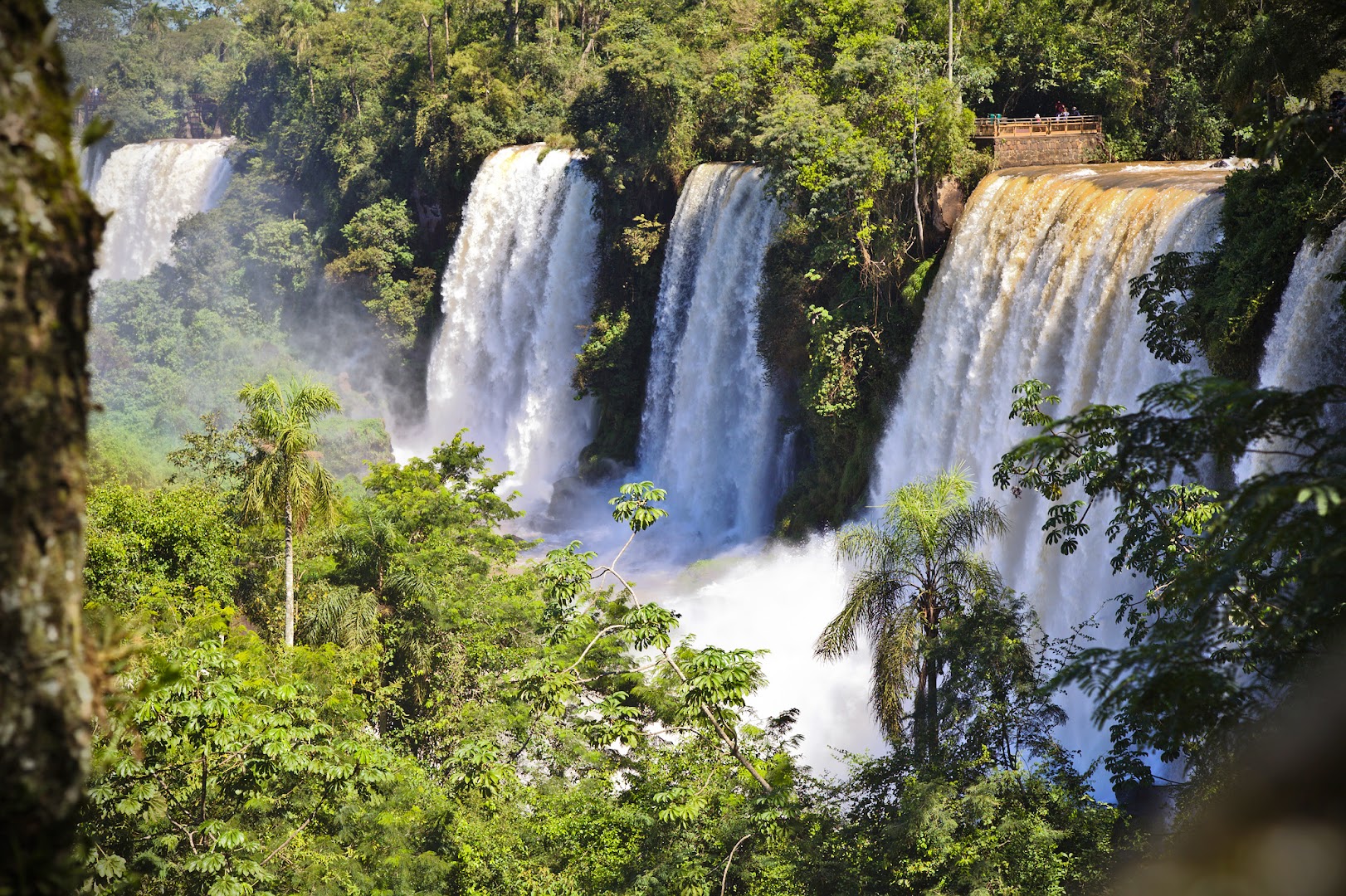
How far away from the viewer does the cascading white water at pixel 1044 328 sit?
16672 millimetres

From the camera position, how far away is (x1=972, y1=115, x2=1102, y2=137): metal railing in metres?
25.0

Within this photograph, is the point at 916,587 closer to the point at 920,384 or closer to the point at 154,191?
the point at 920,384

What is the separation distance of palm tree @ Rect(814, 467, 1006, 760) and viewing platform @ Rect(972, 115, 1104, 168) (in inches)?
518

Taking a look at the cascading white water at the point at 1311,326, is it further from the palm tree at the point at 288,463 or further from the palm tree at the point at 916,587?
the palm tree at the point at 288,463

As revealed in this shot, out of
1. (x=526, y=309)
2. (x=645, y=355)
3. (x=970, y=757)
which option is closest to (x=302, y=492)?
(x=970, y=757)

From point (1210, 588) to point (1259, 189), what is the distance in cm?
1025

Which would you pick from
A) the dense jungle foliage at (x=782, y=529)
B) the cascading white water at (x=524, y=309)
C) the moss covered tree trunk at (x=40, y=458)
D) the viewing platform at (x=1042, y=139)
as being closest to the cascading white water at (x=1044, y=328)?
the dense jungle foliage at (x=782, y=529)

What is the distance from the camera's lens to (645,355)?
36156mm

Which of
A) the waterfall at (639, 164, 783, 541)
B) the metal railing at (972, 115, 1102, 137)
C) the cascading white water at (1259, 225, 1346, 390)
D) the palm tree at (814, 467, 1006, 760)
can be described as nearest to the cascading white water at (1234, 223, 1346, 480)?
the cascading white water at (1259, 225, 1346, 390)

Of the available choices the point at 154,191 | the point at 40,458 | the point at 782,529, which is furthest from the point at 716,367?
the point at 154,191

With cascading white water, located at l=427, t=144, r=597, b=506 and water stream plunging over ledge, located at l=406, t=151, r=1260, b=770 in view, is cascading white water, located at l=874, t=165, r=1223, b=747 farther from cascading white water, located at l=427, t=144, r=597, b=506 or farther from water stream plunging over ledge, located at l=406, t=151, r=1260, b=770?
cascading white water, located at l=427, t=144, r=597, b=506

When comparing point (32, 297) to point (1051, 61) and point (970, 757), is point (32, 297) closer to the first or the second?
point (970, 757)

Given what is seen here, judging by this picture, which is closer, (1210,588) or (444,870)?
(1210,588)

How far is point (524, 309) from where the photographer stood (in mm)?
40625
